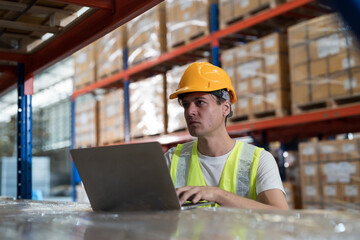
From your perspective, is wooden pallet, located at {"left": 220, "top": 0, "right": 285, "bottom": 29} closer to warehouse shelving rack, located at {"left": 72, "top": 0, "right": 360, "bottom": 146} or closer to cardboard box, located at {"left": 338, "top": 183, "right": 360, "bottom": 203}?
warehouse shelving rack, located at {"left": 72, "top": 0, "right": 360, "bottom": 146}

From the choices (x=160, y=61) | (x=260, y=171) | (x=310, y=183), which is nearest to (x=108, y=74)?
(x=160, y=61)

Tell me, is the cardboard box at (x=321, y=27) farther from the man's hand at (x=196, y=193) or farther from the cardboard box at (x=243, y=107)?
the man's hand at (x=196, y=193)

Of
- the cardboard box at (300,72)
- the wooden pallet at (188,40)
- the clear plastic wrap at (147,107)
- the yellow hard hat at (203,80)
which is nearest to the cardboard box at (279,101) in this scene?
the cardboard box at (300,72)

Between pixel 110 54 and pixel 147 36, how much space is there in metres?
1.14

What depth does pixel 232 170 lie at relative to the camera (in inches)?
81.4

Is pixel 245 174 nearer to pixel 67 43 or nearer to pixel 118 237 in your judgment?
pixel 118 237

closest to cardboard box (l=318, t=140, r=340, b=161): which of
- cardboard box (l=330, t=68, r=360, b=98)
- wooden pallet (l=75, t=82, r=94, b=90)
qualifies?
cardboard box (l=330, t=68, r=360, b=98)

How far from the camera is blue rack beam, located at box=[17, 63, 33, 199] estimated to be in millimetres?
3324

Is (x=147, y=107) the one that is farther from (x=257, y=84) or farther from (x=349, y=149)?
(x=349, y=149)

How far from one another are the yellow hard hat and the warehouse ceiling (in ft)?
1.39

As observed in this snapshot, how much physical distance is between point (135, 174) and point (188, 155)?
0.92 meters

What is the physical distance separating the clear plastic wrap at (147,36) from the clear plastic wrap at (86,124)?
1.65 metres

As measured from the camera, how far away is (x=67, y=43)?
2775mm

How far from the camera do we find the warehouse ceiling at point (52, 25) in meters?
2.28
